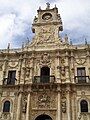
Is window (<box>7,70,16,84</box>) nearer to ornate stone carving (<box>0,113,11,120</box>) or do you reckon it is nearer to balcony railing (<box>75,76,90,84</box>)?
ornate stone carving (<box>0,113,11,120</box>)

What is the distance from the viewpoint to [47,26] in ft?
96.9

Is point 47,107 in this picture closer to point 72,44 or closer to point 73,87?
point 73,87

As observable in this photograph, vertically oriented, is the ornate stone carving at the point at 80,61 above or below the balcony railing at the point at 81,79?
above

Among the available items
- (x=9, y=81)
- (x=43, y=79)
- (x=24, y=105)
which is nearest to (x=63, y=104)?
(x=43, y=79)

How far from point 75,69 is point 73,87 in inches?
86.8

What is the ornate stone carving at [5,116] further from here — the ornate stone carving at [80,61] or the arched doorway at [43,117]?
the ornate stone carving at [80,61]

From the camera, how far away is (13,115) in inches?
952

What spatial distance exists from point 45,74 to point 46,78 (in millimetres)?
1153

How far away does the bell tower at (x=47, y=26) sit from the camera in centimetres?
2855

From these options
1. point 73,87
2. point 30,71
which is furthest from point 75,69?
point 30,71

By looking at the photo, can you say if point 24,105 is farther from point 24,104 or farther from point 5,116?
point 5,116

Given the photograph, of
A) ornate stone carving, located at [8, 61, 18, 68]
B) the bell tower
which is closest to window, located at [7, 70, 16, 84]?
ornate stone carving, located at [8, 61, 18, 68]

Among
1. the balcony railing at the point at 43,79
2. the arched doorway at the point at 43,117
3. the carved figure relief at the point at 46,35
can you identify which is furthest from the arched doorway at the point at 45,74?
the arched doorway at the point at 43,117

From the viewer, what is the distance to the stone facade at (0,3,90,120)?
78.9 feet
